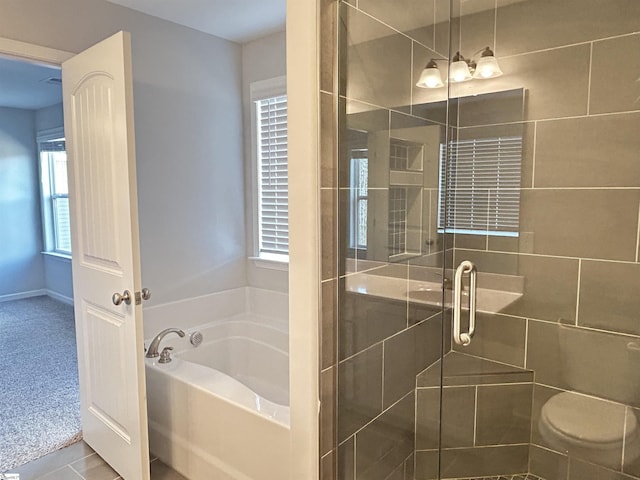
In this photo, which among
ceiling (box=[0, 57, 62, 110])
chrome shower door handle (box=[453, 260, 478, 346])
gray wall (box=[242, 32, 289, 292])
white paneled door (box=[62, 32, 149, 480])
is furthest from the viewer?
ceiling (box=[0, 57, 62, 110])

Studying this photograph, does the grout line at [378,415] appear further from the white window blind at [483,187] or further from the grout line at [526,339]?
the white window blind at [483,187]

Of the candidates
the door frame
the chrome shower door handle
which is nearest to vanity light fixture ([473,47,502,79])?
the chrome shower door handle

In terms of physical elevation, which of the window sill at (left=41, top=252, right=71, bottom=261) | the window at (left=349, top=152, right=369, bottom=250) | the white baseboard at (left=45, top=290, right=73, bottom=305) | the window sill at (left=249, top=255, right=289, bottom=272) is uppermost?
the window at (left=349, top=152, right=369, bottom=250)

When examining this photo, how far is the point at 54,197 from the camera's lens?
5891 millimetres

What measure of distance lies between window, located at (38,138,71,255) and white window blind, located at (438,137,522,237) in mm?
5288

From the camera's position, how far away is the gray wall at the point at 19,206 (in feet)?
18.5

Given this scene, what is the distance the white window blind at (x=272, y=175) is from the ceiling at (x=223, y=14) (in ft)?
1.51

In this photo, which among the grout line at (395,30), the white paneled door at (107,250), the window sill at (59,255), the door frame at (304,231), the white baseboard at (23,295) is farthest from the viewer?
the white baseboard at (23,295)

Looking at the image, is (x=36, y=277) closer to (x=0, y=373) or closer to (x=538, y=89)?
(x=0, y=373)

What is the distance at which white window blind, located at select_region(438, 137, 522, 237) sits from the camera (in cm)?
229

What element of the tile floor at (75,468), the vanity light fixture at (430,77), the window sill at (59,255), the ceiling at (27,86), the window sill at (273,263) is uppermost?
the ceiling at (27,86)

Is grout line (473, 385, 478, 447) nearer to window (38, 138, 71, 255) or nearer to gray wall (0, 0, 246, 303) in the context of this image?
gray wall (0, 0, 246, 303)

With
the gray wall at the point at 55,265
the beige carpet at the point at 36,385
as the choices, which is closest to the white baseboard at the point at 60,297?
the gray wall at the point at 55,265

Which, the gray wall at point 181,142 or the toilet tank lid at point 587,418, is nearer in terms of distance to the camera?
the toilet tank lid at point 587,418
